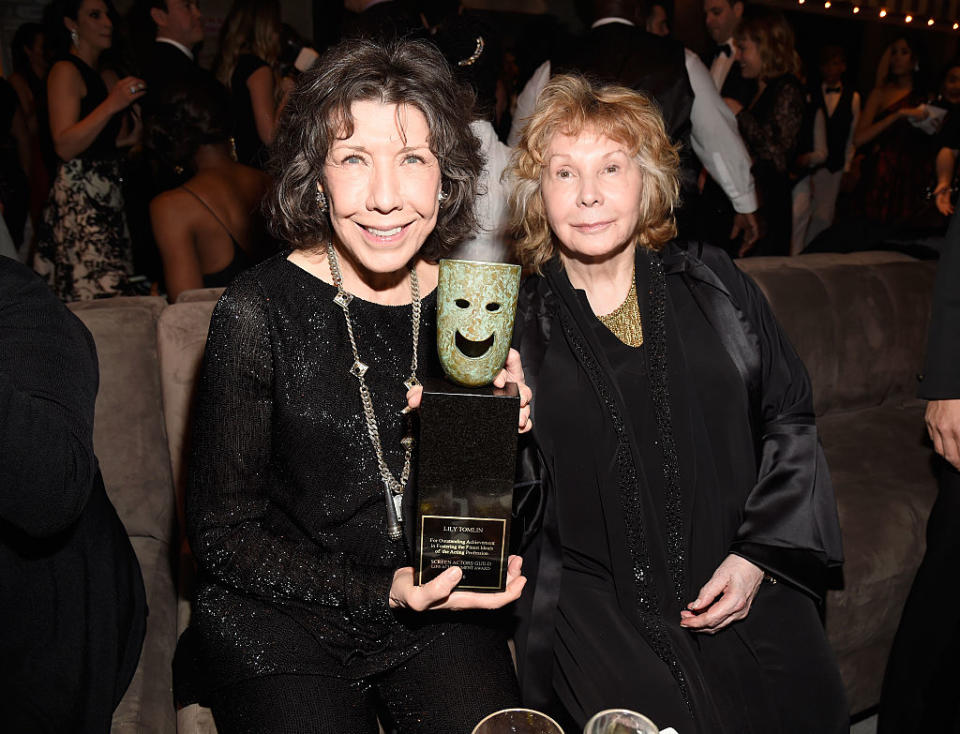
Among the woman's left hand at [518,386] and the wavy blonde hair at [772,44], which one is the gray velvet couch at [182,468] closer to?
the woman's left hand at [518,386]

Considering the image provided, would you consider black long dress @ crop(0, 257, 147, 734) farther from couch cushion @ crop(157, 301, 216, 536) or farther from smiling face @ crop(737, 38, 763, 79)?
smiling face @ crop(737, 38, 763, 79)

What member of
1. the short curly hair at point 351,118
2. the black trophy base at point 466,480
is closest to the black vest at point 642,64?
the short curly hair at point 351,118

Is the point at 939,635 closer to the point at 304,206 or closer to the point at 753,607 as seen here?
the point at 753,607

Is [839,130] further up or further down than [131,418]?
further up

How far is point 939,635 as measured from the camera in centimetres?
198

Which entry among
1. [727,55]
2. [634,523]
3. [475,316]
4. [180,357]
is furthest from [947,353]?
[727,55]

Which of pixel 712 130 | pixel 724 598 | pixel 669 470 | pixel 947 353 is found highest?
pixel 712 130

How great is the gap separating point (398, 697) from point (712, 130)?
260 centimetres

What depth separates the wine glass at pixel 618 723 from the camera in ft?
3.08

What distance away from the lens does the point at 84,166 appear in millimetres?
3561

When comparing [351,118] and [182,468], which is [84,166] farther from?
[351,118]

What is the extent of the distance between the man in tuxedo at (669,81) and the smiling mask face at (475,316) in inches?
67.7

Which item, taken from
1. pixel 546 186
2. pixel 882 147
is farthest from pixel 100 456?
pixel 882 147

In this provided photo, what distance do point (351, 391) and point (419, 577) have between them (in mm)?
435
